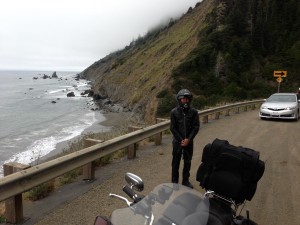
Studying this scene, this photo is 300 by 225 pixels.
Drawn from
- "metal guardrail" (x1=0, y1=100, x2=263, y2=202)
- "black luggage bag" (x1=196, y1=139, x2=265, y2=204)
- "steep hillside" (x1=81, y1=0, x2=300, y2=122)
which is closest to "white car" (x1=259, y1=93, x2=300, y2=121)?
"metal guardrail" (x1=0, y1=100, x2=263, y2=202)

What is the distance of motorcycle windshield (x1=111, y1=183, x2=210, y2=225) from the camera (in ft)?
9.01

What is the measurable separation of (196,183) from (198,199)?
407cm

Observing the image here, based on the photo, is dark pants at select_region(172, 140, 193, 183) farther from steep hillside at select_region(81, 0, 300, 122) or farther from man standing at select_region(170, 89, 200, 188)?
steep hillside at select_region(81, 0, 300, 122)

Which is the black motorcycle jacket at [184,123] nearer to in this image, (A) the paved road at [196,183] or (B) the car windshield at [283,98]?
(A) the paved road at [196,183]

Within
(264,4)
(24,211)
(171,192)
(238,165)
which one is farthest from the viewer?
(264,4)

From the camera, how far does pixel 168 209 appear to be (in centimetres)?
288

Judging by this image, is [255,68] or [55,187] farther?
[255,68]

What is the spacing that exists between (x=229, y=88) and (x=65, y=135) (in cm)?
1825

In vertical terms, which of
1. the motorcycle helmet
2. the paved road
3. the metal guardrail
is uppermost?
the motorcycle helmet

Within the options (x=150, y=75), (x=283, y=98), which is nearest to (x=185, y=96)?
(x=283, y=98)

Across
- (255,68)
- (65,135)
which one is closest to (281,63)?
(255,68)

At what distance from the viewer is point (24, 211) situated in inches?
220

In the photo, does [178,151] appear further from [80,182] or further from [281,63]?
[281,63]

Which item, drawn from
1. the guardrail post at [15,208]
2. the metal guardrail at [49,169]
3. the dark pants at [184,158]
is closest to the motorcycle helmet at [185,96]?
the dark pants at [184,158]
